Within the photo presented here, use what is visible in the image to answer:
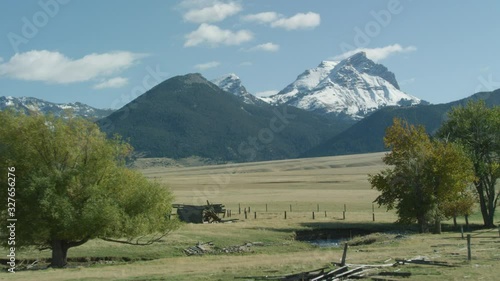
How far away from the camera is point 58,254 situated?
38.9 m

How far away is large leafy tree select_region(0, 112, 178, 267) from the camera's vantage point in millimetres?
36812

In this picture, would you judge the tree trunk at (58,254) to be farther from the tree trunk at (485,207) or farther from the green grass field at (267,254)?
the tree trunk at (485,207)

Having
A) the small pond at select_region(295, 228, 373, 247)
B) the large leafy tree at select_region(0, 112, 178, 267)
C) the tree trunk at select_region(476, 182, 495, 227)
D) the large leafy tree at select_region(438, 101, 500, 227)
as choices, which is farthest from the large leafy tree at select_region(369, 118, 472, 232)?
the large leafy tree at select_region(0, 112, 178, 267)

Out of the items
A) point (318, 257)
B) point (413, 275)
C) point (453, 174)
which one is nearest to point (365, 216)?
point (453, 174)

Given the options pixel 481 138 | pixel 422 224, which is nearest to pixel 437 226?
pixel 422 224

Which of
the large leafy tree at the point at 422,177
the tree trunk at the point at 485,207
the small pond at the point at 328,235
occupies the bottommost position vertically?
the small pond at the point at 328,235

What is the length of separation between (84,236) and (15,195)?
562 cm

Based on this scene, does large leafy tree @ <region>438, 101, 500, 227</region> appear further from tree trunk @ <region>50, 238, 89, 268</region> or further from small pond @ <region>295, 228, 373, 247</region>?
tree trunk @ <region>50, 238, 89, 268</region>

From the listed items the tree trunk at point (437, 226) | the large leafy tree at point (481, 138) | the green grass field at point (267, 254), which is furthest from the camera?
the large leafy tree at point (481, 138)

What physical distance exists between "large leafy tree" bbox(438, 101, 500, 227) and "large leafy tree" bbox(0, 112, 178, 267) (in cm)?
4083

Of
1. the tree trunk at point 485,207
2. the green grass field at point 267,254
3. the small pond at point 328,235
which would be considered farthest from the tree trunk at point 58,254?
the tree trunk at point 485,207

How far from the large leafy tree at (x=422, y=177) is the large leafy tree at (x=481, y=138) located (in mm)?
4001

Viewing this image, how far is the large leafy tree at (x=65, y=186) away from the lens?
36.8 metres

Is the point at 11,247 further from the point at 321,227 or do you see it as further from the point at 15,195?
the point at 321,227
